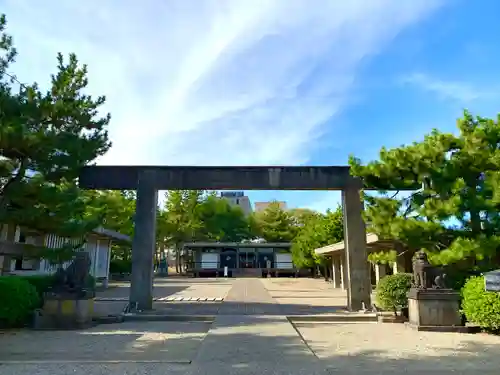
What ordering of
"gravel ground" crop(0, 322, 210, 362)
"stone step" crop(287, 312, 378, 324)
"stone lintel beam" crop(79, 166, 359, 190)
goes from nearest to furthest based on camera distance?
"gravel ground" crop(0, 322, 210, 362) < "stone step" crop(287, 312, 378, 324) < "stone lintel beam" crop(79, 166, 359, 190)

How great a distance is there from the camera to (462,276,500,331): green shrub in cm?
794

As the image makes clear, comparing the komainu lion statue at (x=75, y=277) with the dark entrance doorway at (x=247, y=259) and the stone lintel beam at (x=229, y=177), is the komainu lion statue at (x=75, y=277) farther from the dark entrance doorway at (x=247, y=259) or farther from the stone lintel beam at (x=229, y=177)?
the dark entrance doorway at (x=247, y=259)

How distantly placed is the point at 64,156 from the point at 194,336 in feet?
17.7

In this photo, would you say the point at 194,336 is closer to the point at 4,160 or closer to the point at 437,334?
the point at 437,334

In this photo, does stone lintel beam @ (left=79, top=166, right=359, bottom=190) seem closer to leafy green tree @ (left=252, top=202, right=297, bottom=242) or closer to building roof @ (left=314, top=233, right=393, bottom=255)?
building roof @ (left=314, top=233, right=393, bottom=255)

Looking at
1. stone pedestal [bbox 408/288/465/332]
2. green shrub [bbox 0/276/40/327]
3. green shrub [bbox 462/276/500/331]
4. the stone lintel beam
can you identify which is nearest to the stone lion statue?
stone pedestal [bbox 408/288/465/332]

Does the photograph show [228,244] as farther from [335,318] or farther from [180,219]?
[335,318]

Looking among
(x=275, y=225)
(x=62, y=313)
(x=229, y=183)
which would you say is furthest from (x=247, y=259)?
(x=62, y=313)

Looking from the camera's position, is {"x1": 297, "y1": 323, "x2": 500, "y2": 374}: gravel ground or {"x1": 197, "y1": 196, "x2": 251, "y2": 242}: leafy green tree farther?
{"x1": 197, "y1": 196, "x2": 251, "y2": 242}: leafy green tree

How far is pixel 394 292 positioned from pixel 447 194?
2700 millimetres

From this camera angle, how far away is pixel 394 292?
33.3ft

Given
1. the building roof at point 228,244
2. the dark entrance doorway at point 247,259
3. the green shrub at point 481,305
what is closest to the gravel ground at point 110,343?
the green shrub at point 481,305

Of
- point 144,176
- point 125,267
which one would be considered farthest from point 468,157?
point 125,267

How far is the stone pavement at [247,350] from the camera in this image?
5.39m
